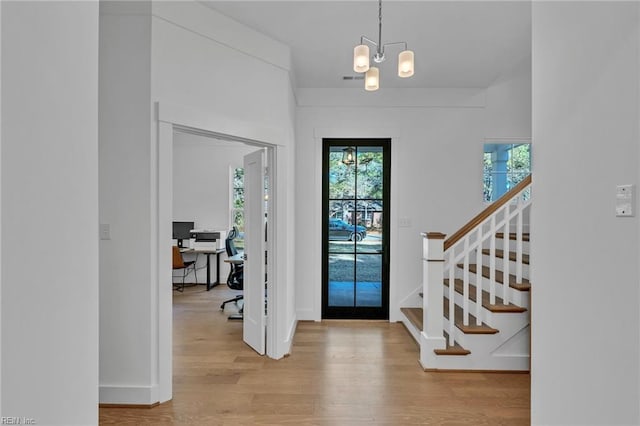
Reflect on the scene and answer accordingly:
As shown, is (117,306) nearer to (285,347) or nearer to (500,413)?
(285,347)

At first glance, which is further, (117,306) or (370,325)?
(370,325)

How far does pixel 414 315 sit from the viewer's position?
3.84m

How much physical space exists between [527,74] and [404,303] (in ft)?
10.3

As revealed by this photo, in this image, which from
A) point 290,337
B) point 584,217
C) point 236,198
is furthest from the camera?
point 236,198

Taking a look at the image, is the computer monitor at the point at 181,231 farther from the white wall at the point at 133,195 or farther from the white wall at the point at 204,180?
the white wall at the point at 133,195

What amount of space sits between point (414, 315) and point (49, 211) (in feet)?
11.9

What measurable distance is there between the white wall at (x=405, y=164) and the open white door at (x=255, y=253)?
88cm

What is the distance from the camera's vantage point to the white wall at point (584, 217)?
47.3 inches

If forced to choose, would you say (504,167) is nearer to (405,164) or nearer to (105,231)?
(405,164)

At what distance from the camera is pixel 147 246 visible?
2.39 meters

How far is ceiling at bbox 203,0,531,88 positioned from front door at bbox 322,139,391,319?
94 centimetres

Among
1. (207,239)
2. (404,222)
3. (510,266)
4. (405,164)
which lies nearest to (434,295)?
(510,266)

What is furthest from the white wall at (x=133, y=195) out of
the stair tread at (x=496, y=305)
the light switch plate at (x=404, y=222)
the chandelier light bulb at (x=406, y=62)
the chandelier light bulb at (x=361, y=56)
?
the light switch plate at (x=404, y=222)

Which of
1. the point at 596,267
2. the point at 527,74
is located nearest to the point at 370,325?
the point at 596,267
